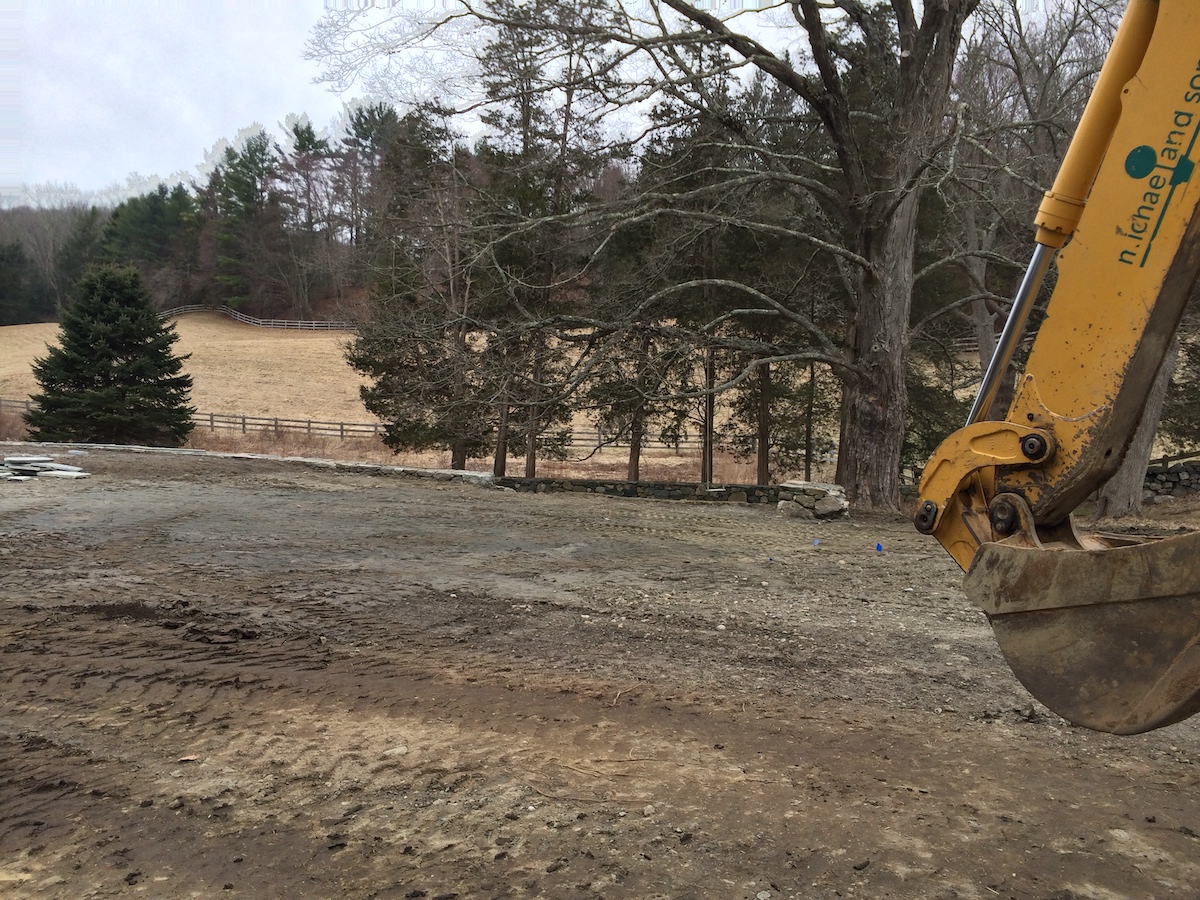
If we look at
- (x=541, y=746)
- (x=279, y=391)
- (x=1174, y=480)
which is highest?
(x=279, y=391)

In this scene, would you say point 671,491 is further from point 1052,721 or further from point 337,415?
point 337,415

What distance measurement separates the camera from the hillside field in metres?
39.6

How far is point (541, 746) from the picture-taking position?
409 cm

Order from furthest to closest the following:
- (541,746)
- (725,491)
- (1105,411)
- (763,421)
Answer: (763,421), (725,491), (541,746), (1105,411)

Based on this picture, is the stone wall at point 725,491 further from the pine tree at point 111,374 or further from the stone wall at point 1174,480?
the pine tree at point 111,374

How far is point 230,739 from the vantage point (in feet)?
13.4

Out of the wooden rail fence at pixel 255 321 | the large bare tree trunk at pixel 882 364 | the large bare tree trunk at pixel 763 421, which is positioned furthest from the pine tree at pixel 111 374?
the wooden rail fence at pixel 255 321

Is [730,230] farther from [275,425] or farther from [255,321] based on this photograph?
[255,321]

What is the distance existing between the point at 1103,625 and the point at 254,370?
48051mm

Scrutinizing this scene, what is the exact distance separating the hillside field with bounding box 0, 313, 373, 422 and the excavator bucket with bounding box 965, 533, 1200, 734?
→ 34383 mm

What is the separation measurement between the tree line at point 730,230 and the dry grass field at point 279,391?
4.13m

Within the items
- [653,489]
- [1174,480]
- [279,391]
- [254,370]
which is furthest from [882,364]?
[254,370]

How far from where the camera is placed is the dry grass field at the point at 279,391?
89.8 feet

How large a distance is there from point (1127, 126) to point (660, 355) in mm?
10574
